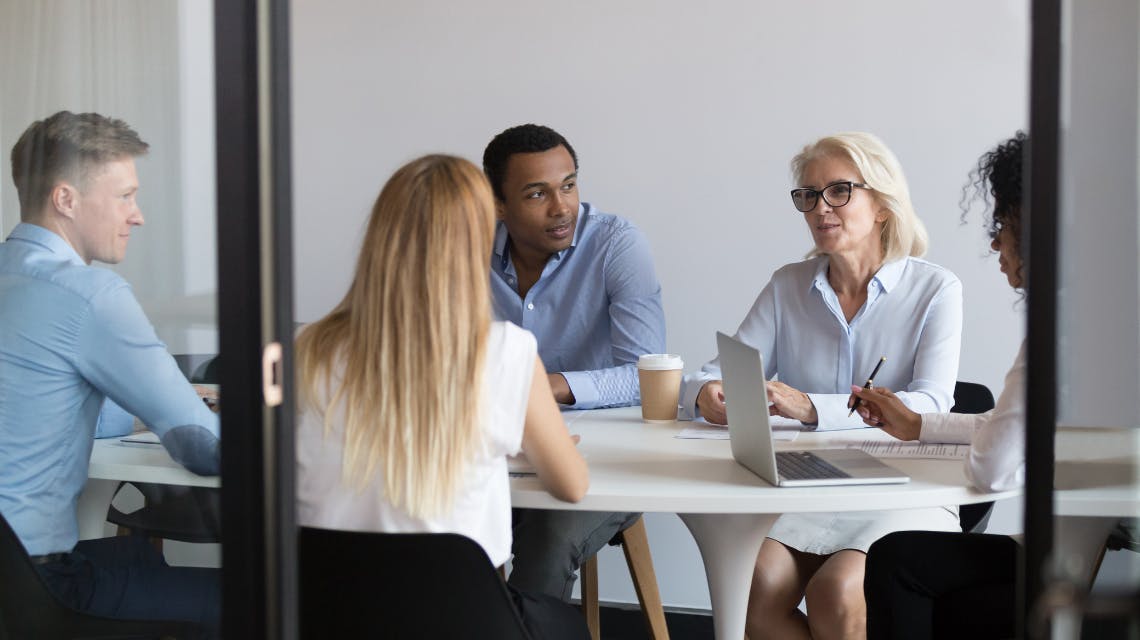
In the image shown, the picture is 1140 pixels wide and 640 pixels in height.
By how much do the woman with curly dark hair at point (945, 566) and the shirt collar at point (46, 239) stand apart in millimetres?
1470

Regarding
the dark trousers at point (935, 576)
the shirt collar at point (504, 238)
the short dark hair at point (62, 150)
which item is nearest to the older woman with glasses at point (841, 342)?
the dark trousers at point (935, 576)

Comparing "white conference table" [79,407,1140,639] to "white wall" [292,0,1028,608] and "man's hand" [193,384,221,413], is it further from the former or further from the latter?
"white wall" [292,0,1028,608]

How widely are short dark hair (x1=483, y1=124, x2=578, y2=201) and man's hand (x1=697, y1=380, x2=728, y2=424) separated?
101 cm

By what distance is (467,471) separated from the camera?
1745 mm

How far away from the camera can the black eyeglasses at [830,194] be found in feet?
9.14

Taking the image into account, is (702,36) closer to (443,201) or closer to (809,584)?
(809,584)

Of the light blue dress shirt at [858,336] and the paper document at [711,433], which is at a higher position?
the light blue dress shirt at [858,336]

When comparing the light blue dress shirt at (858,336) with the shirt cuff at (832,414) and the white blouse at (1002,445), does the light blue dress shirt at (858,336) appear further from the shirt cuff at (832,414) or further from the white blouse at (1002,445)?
the white blouse at (1002,445)

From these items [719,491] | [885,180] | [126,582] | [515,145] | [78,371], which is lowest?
[126,582]

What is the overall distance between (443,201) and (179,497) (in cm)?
59

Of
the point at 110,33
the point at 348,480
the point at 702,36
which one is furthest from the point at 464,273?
the point at 702,36

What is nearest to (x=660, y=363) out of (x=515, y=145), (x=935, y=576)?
(x=935, y=576)

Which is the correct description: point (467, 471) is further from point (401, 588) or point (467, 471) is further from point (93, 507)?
point (93, 507)

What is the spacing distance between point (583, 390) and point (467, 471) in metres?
1.06
